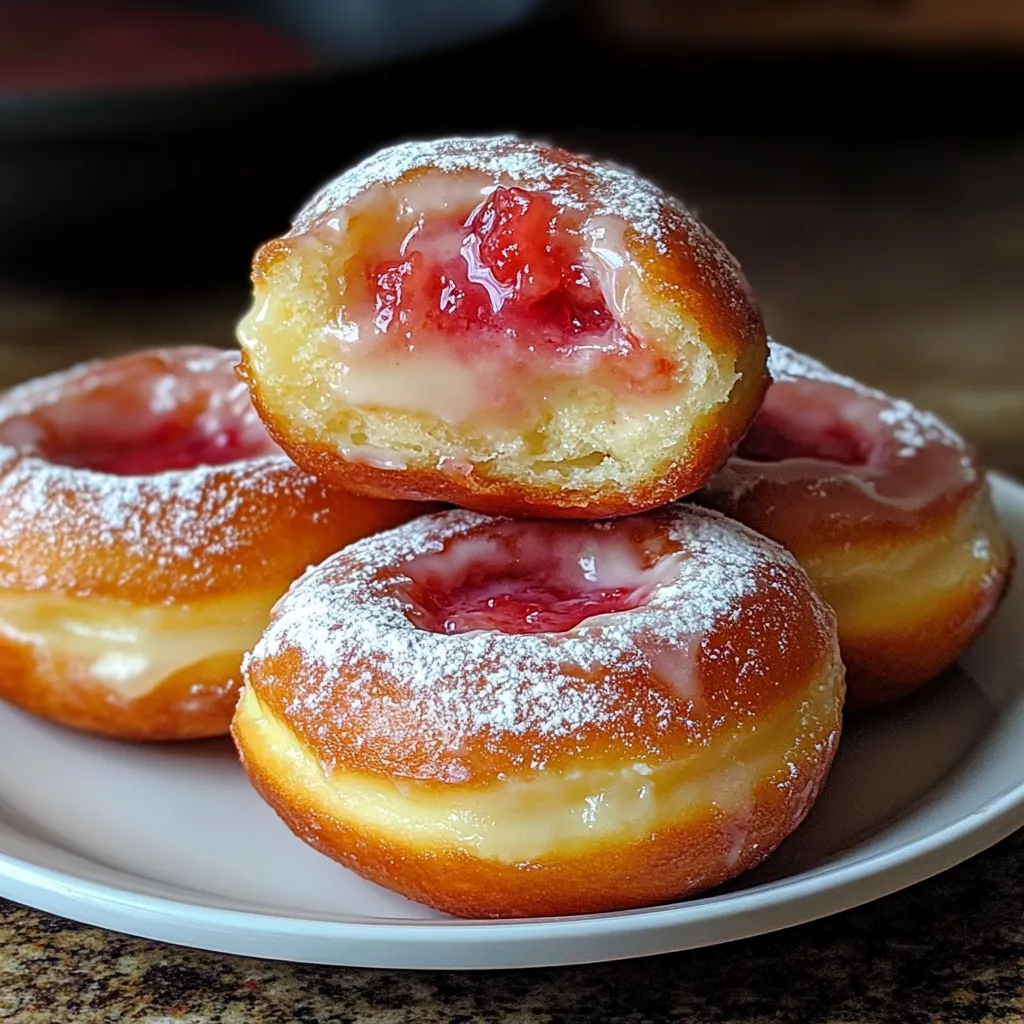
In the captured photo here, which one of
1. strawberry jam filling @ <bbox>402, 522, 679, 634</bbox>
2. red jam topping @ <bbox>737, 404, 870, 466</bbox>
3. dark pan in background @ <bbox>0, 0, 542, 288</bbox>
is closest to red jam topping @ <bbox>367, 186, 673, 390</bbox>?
strawberry jam filling @ <bbox>402, 522, 679, 634</bbox>

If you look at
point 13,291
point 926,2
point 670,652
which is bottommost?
point 13,291

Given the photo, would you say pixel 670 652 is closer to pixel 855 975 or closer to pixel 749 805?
pixel 749 805

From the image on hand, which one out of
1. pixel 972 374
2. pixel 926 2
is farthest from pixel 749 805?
pixel 926 2

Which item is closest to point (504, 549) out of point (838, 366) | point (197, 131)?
point (197, 131)

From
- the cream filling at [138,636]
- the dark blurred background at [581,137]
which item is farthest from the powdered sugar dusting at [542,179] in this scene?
the dark blurred background at [581,137]

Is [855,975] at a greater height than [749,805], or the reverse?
[749,805]

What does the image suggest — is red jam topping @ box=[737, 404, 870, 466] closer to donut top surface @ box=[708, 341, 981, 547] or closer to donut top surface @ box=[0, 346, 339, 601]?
donut top surface @ box=[708, 341, 981, 547]

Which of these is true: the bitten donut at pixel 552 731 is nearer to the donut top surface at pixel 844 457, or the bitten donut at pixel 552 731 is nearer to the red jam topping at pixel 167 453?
the donut top surface at pixel 844 457
